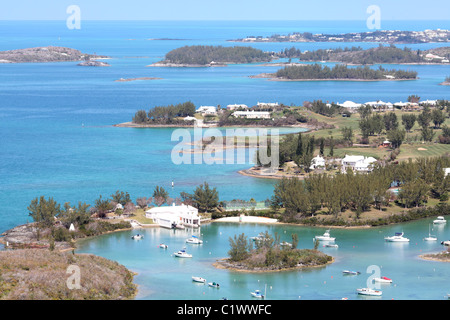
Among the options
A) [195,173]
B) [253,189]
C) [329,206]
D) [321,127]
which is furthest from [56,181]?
[321,127]

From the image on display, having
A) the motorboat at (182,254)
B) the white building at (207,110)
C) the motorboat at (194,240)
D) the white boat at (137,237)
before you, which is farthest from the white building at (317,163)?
the white building at (207,110)

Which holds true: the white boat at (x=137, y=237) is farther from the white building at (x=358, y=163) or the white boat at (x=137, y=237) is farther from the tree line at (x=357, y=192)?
the white building at (x=358, y=163)

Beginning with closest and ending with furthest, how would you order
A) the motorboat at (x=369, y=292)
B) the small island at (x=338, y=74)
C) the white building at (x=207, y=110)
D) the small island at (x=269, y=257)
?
the motorboat at (x=369, y=292)
the small island at (x=269, y=257)
the white building at (x=207, y=110)
the small island at (x=338, y=74)

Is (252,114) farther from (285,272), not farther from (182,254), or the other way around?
(285,272)

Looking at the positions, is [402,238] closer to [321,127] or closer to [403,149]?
[403,149]

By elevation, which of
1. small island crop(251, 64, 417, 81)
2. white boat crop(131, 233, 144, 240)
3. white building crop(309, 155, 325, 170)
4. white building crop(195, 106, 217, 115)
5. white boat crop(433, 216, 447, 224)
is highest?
small island crop(251, 64, 417, 81)

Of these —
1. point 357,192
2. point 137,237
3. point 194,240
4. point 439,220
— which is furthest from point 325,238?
point 137,237
